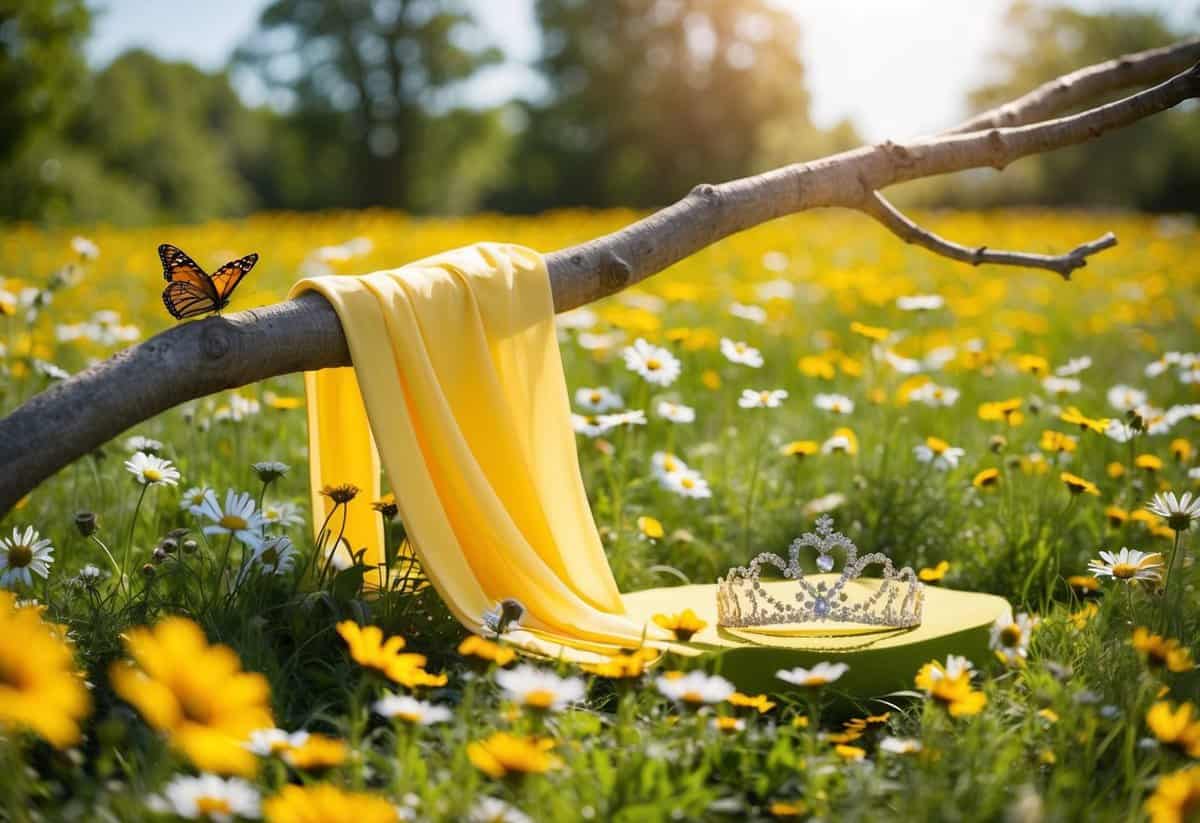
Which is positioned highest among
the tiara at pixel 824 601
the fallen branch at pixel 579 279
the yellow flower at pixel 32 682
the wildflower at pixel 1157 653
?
the fallen branch at pixel 579 279

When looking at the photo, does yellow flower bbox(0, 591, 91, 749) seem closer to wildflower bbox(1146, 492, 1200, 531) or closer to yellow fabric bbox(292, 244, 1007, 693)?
yellow fabric bbox(292, 244, 1007, 693)

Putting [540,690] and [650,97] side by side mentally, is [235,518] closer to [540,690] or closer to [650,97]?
[540,690]

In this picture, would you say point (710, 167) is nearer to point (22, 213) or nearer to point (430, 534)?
point (22, 213)

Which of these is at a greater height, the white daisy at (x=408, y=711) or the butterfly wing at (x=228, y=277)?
the butterfly wing at (x=228, y=277)

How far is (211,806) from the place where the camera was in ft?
4.00

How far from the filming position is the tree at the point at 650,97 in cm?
2277

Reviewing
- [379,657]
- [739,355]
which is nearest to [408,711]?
[379,657]

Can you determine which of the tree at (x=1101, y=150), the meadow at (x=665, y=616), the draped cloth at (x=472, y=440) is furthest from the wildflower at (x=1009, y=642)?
the tree at (x=1101, y=150)

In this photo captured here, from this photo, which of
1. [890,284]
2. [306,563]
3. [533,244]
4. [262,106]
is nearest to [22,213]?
[533,244]

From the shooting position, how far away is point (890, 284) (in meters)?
5.20

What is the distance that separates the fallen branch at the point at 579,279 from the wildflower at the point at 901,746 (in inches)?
40.8

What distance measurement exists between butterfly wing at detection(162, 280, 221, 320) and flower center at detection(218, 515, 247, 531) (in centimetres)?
36

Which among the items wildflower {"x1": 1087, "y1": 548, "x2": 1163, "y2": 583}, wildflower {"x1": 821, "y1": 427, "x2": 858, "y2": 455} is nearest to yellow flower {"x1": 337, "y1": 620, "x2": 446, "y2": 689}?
wildflower {"x1": 1087, "y1": 548, "x2": 1163, "y2": 583}

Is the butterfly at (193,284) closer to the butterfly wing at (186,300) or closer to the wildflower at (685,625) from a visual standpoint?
the butterfly wing at (186,300)
